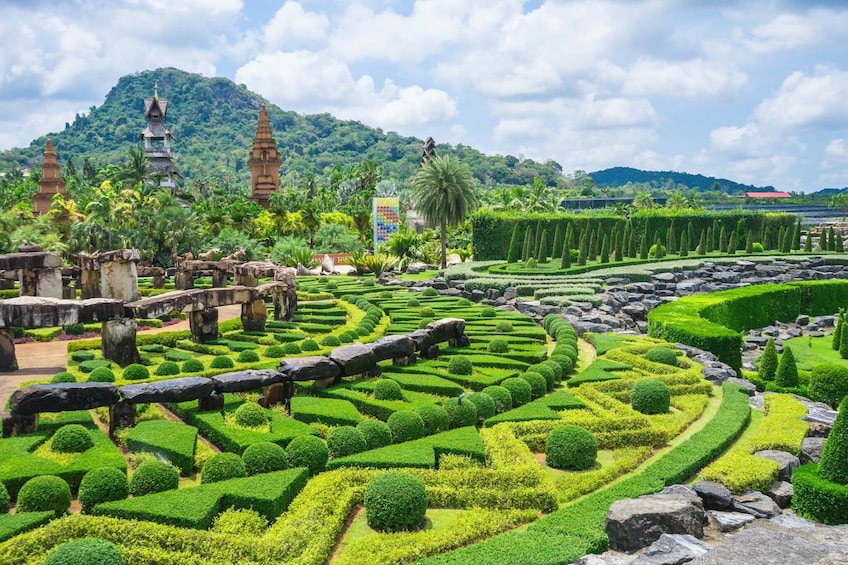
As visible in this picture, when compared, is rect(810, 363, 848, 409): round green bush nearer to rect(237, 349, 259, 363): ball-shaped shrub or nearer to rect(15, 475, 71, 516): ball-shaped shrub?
A: rect(237, 349, 259, 363): ball-shaped shrub

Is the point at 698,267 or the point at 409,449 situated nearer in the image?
the point at 409,449

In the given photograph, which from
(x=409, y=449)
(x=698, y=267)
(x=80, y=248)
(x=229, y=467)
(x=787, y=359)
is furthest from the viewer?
(x=698, y=267)

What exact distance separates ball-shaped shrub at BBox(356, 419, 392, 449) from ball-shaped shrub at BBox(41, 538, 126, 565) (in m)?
6.09

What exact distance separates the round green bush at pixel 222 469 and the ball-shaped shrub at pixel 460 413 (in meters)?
5.25

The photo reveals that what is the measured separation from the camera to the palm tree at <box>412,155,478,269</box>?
52.1 m

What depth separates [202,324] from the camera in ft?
81.7

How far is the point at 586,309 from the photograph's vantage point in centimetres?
A: 3428

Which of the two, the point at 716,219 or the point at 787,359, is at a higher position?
the point at 716,219

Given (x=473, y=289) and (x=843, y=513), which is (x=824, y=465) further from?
(x=473, y=289)

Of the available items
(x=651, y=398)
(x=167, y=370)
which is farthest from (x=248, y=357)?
(x=651, y=398)

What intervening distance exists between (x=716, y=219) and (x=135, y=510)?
65.5 m

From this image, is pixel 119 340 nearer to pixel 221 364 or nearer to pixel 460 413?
pixel 221 364

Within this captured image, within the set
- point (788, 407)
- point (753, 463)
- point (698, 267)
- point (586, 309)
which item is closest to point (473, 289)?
point (586, 309)

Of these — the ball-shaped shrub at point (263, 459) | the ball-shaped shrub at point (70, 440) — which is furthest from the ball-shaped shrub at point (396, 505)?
the ball-shaped shrub at point (70, 440)
